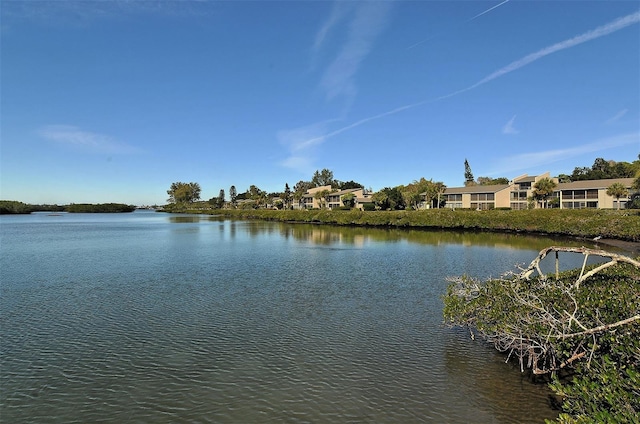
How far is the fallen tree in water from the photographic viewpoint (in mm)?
6426

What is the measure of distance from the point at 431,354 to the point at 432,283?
11.2 metres

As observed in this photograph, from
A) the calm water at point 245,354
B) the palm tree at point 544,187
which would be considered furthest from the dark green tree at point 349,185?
the calm water at point 245,354

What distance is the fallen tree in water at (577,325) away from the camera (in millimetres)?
6426

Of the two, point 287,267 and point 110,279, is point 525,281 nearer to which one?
point 287,267

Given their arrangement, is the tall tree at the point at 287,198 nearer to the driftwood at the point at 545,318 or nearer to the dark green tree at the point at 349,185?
the dark green tree at the point at 349,185

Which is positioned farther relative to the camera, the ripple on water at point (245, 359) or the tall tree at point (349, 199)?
the tall tree at point (349, 199)

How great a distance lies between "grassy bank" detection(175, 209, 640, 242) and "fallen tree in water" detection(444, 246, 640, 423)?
43.9 metres

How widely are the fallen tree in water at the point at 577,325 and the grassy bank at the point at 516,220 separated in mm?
43900

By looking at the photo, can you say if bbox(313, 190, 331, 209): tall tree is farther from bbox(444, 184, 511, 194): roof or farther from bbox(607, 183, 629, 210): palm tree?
bbox(607, 183, 629, 210): palm tree

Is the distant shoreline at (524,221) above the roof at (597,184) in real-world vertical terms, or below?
below

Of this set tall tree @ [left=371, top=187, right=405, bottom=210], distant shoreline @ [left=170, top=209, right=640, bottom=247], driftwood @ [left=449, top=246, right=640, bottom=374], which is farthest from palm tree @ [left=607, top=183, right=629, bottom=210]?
driftwood @ [left=449, top=246, right=640, bottom=374]

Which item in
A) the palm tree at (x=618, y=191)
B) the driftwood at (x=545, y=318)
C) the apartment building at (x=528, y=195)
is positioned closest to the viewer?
the driftwood at (x=545, y=318)

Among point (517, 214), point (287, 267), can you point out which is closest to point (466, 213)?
point (517, 214)

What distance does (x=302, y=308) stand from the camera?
18.0 m
